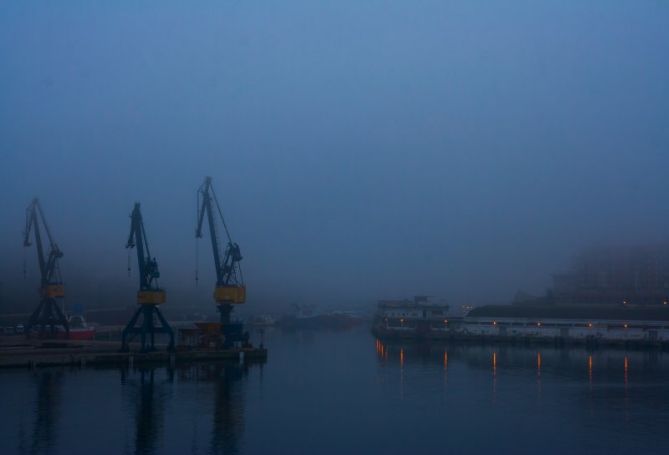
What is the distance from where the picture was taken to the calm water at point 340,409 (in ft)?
35.8

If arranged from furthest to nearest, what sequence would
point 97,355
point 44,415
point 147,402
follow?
point 97,355, point 147,402, point 44,415

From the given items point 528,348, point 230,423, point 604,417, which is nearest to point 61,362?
point 230,423

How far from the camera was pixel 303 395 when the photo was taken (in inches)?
618

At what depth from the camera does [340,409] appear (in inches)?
548

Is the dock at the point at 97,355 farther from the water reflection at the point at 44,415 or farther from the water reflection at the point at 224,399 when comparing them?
the water reflection at the point at 44,415

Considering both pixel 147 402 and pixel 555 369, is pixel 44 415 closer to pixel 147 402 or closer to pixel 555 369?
pixel 147 402

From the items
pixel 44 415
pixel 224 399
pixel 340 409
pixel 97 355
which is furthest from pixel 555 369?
pixel 44 415

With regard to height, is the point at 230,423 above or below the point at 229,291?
below

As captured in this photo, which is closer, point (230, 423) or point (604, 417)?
point (230, 423)

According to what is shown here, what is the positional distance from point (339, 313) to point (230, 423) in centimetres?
4830

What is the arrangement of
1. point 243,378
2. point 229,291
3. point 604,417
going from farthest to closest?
point 229,291 < point 243,378 < point 604,417

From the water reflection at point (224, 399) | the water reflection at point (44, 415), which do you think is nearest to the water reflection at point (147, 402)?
the water reflection at point (224, 399)

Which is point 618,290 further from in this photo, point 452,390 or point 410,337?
point 452,390

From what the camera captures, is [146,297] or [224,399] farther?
[146,297]
